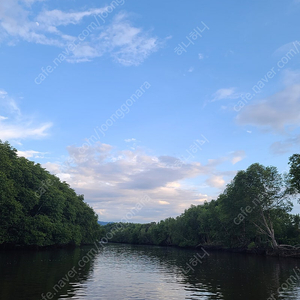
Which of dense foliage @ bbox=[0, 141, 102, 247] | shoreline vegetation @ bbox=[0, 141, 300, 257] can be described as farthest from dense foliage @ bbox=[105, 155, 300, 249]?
dense foliage @ bbox=[0, 141, 102, 247]

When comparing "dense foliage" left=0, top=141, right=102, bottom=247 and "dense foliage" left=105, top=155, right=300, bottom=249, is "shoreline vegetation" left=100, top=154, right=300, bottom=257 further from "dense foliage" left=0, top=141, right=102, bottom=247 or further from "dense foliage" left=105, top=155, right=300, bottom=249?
"dense foliage" left=0, top=141, right=102, bottom=247

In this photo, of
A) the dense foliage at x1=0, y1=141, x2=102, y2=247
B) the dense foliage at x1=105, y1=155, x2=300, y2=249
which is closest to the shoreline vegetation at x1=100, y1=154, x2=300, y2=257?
the dense foliage at x1=105, y1=155, x2=300, y2=249

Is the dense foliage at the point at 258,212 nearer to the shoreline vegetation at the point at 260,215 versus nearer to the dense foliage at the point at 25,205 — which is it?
the shoreline vegetation at the point at 260,215

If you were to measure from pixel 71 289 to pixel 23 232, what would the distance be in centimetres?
4272

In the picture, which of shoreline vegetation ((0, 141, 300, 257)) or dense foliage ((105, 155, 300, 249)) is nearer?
shoreline vegetation ((0, 141, 300, 257))

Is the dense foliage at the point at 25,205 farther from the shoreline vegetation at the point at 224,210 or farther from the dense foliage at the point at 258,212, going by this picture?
the dense foliage at the point at 258,212

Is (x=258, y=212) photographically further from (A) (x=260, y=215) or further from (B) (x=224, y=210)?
(B) (x=224, y=210)

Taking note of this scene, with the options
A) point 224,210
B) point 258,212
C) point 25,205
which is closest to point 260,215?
point 258,212

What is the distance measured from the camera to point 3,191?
166ft

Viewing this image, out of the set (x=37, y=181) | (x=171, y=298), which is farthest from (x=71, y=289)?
(x=37, y=181)

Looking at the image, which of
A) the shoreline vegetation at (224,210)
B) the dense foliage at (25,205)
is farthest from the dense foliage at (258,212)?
the dense foliage at (25,205)

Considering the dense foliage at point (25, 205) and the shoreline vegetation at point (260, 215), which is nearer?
the dense foliage at point (25, 205)

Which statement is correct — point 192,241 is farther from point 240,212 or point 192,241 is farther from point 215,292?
point 215,292

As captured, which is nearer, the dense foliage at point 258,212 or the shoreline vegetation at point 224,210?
the shoreline vegetation at point 224,210
